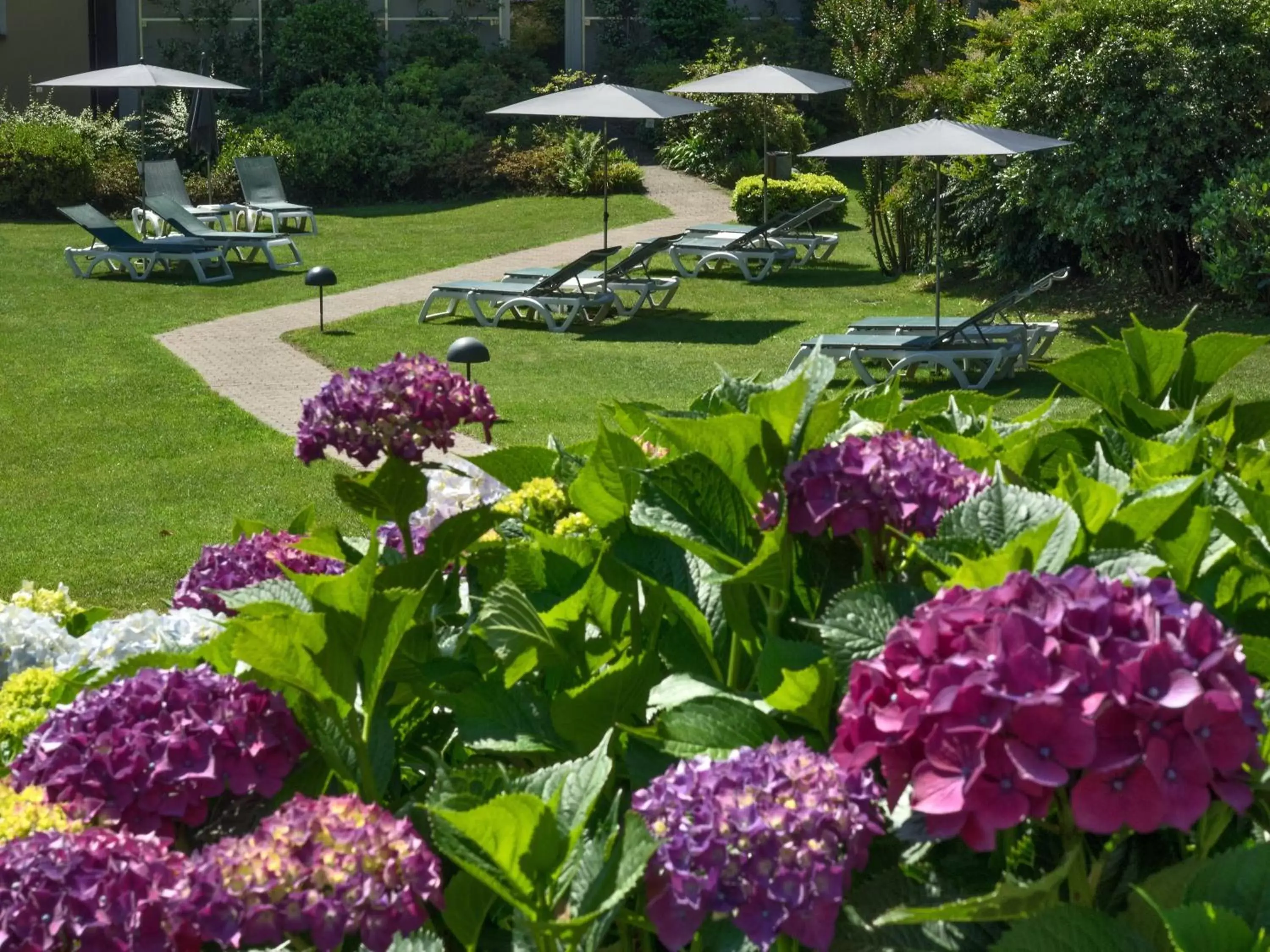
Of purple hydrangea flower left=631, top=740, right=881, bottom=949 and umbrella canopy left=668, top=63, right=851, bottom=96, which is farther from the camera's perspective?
umbrella canopy left=668, top=63, right=851, bottom=96

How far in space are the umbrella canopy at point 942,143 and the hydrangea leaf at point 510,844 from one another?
1144cm

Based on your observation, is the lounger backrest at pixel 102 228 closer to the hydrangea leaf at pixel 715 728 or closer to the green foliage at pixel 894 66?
the green foliage at pixel 894 66

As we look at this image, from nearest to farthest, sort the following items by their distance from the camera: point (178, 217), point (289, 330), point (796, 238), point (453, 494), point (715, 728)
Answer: point (715, 728) < point (453, 494) < point (289, 330) < point (178, 217) < point (796, 238)

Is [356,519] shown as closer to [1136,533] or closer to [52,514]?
[52,514]

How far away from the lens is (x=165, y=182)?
22547mm

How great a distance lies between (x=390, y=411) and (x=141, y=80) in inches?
852

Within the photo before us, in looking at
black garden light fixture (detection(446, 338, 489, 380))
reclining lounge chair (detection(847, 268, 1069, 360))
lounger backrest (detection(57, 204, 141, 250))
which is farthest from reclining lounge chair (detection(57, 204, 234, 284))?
black garden light fixture (detection(446, 338, 489, 380))

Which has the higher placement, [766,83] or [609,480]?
[766,83]

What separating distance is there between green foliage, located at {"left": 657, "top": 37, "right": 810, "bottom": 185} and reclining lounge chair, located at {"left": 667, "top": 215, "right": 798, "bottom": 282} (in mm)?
6008

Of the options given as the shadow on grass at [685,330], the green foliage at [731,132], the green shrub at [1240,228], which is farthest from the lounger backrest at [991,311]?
the green foliage at [731,132]

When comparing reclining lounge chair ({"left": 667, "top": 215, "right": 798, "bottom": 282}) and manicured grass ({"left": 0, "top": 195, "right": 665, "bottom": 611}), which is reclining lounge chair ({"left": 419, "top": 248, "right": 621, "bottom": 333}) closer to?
manicured grass ({"left": 0, "top": 195, "right": 665, "bottom": 611})

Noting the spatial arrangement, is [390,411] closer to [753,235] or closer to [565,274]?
[565,274]

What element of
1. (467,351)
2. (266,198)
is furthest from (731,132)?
(467,351)

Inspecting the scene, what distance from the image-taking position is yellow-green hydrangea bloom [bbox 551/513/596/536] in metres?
2.29
